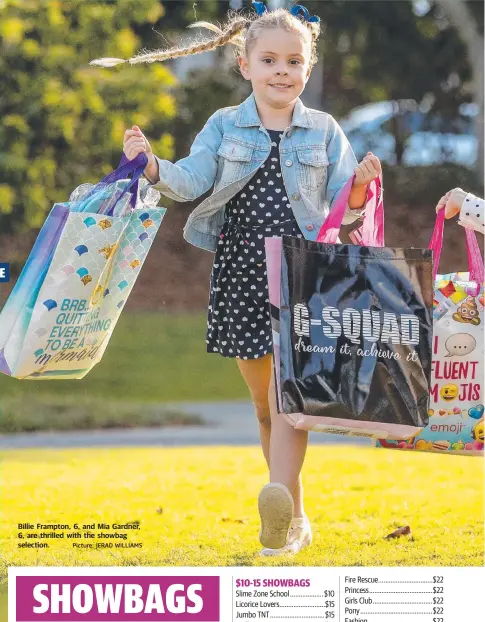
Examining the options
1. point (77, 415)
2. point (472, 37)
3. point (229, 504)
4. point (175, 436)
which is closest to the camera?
point (229, 504)

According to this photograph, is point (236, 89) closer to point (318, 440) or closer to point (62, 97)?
point (62, 97)

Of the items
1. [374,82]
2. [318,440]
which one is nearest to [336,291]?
[318,440]

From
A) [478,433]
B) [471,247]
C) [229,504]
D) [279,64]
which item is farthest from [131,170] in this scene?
[229,504]

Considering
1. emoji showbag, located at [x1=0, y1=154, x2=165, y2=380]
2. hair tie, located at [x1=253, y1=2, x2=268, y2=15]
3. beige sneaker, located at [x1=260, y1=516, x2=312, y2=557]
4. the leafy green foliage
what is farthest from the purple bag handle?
the leafy green foliage

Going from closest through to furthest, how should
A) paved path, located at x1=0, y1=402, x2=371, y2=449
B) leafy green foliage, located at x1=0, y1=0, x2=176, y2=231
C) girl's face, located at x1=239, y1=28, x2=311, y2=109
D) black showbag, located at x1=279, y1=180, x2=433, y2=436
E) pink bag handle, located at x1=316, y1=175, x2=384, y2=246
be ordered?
black showbag, located at x1=279, y1=180, x2=433, y2=436
pink bag handle, located at x1=316, y1=175, x2=384, y2=246
girl's face, located at x1=239, y1=28, x2=311, y2=109
paved path, located at x1=0, y1=402, x2=371, y2=449
leafy green foliage, located at x1=0, y1=0, x2=176, y2=231

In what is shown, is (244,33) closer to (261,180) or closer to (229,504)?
(261,180)

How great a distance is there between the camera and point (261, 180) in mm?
3666

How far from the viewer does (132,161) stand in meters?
3.40

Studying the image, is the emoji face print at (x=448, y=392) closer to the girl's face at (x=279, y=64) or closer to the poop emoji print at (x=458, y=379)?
the poop emoji print at (x=458, y=379)

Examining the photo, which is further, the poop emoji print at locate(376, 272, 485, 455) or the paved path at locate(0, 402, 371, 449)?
the paved path at locate(0, 402, 371, 449)

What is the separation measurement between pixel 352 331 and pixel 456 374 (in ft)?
1.61

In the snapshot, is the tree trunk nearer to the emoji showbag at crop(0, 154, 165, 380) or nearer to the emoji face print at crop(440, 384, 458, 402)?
the emoji face print at crop(440, 384, 458, 402)

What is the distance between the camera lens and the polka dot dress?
3.65 meters

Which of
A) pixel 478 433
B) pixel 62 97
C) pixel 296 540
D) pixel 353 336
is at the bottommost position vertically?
pixel 296 540
